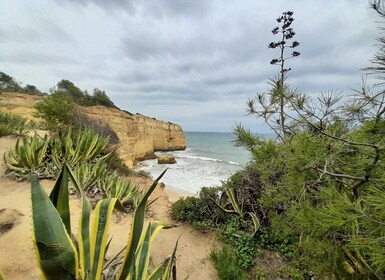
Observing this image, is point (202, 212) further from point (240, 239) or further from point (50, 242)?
point (50, 242)

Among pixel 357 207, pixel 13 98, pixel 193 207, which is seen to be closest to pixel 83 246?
pixel 357 207

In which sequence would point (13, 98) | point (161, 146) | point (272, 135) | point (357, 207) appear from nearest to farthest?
point (357, 207), point (272, 135), point (13, 98), point (161, 146)

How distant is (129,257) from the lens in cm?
117

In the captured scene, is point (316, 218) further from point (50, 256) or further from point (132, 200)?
point (132, 200)

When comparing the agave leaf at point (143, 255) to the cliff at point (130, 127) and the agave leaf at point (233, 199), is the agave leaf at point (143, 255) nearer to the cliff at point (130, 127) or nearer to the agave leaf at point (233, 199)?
the agave leaf at point (233, 199)

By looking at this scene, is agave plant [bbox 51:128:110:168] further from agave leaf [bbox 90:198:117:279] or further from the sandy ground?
agave leaf [bbox 90:198:117:279]

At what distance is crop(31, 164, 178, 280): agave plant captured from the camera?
0.89m

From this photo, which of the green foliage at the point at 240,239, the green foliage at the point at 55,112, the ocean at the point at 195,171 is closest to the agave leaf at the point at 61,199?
the ocean at the point at 195,171

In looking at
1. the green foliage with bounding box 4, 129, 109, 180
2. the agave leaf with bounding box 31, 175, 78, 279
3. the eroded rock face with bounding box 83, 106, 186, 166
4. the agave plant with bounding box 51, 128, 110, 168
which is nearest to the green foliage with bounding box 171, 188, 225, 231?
the green foliage with bounding box 4, 129, 109, 180

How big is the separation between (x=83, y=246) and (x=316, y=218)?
1399mm

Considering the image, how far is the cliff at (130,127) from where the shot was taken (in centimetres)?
1662

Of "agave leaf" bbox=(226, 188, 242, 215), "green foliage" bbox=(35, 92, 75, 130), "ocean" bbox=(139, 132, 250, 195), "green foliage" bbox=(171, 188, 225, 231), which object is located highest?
"green foliage" bbox=(35, 92, 75, 130)

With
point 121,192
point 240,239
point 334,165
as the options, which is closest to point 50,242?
point 334,165

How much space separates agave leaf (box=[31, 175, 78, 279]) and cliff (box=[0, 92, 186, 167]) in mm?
12308
